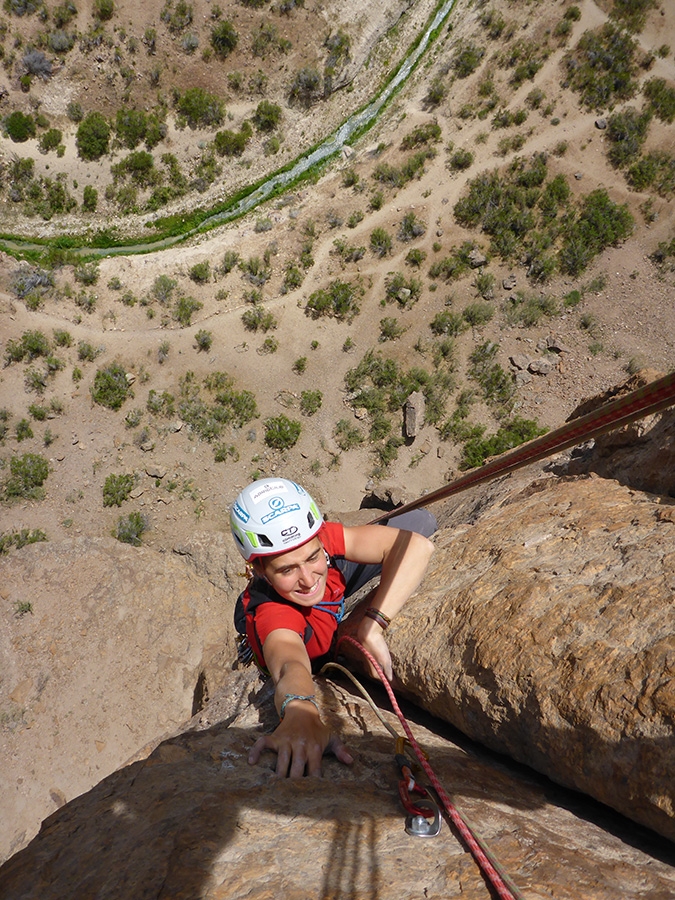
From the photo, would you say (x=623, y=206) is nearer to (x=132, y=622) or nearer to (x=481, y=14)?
(x=481, y=14)

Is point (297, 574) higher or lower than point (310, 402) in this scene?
lower

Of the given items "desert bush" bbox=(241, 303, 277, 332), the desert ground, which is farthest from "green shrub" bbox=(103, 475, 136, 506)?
"desert bush" bbox=(241, 303, 277, 332)

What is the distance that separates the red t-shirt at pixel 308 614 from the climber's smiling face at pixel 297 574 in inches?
5.1

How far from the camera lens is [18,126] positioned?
60.5ft

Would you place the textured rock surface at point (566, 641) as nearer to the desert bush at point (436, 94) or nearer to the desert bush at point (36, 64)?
the desert bush at point (436, 94)

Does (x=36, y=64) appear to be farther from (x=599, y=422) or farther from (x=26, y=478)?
(x=599, y=422)

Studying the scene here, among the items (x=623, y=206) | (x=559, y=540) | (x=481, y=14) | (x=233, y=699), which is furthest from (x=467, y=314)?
(x=481, y=14)

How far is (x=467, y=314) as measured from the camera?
542 inches

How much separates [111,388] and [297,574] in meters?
12.3

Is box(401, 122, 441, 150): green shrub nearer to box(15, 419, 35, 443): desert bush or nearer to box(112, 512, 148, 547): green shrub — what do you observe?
box(112, 512, 148, 547): green shrub

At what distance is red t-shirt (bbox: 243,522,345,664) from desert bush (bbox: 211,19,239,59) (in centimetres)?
2205

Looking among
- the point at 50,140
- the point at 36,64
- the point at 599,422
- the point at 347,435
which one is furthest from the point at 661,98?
the point at 36,64

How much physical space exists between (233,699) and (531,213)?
15.5m

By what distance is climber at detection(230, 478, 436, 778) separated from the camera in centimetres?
348
